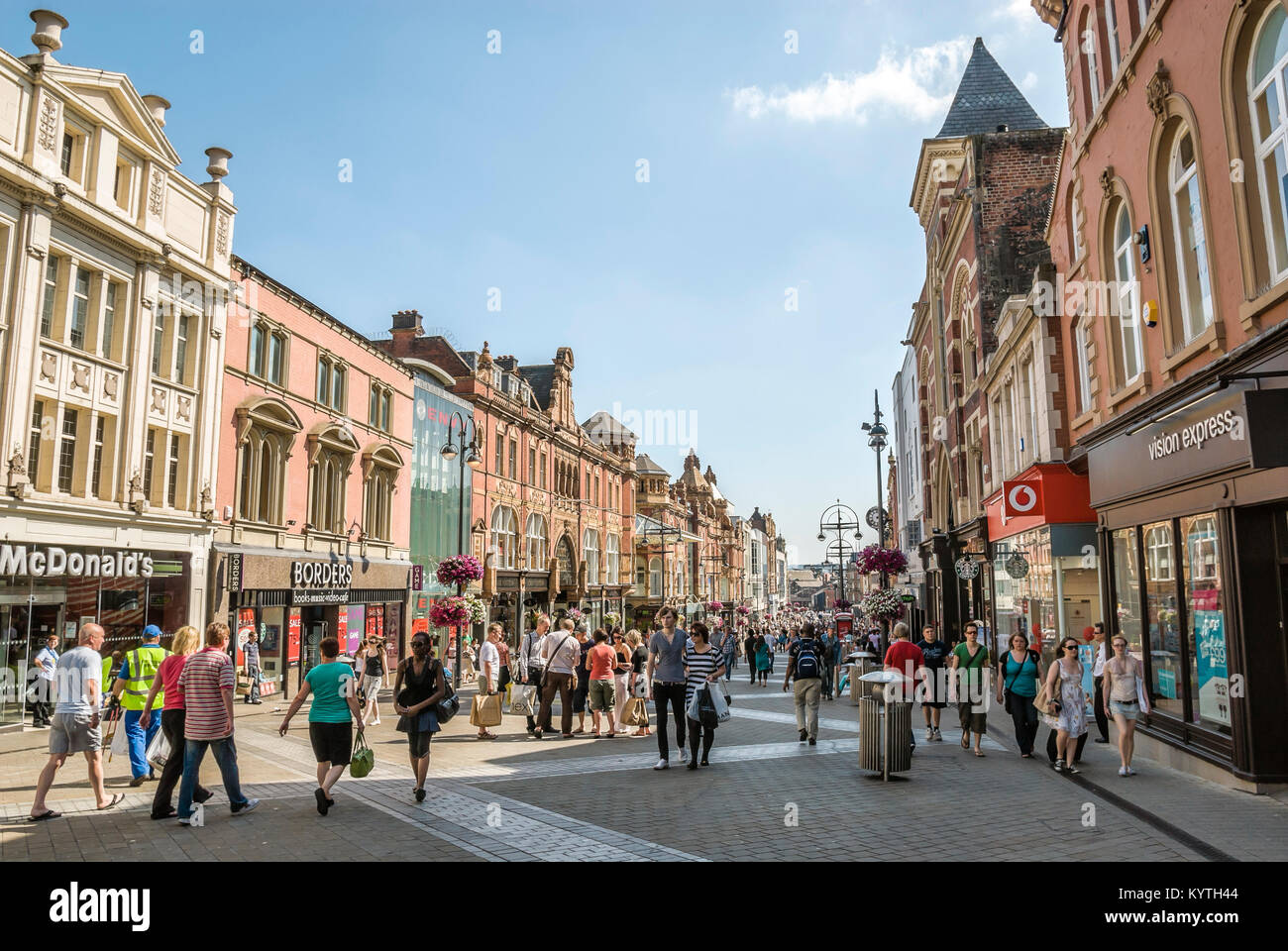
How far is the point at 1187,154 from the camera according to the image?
10469 millimetres

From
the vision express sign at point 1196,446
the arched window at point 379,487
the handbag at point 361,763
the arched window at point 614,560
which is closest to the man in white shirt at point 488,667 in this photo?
the handbag at point 361,763

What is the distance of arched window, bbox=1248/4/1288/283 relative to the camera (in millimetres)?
8234

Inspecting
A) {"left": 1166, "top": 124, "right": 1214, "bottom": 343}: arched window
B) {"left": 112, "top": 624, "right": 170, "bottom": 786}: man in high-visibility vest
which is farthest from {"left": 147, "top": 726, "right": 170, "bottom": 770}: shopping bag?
{"left": 1166, "top": 124, "right": 1214, "bottom": 343}: arched window

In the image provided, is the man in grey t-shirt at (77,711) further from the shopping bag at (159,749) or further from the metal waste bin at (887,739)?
A: the metal waste bin at (887,739)

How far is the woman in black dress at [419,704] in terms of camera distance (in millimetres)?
8625

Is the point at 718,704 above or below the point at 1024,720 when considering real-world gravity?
above

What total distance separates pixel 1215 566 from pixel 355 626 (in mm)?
24225

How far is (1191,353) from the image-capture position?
33.2 feet

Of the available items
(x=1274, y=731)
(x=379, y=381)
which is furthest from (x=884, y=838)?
(x=379, y=381)

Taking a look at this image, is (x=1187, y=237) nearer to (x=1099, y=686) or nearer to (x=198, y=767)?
(x=1099, y=686)

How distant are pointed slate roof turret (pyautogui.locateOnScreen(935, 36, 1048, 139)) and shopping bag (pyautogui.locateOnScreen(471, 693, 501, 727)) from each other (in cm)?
2755

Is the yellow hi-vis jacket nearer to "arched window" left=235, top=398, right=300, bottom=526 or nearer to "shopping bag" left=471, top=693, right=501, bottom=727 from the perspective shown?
"shopping bag" left=471, top=693, right=501, bottom=727

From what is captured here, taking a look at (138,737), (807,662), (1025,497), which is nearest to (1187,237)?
(1025,497)
